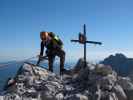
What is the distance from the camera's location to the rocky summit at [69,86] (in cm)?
1636

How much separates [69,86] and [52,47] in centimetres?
508

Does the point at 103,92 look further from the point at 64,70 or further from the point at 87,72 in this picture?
the point at 64,70

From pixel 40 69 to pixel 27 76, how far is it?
5.12ft

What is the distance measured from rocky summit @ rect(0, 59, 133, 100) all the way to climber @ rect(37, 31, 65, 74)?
90.4 inches

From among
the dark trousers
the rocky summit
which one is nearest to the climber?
the dark trousers

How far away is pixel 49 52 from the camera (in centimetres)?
2269

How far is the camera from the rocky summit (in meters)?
16.4

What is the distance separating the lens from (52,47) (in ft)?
73.6

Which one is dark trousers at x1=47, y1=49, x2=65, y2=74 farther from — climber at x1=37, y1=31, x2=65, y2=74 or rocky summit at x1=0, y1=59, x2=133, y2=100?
rocky summit at x1=0, y1=59, x2=133, y2=100

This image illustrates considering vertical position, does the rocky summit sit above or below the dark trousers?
below

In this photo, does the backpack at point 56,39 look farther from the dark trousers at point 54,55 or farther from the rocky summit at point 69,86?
the rocky summit at point 69,86

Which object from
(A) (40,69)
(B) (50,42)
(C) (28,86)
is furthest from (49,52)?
(C) (28,86)

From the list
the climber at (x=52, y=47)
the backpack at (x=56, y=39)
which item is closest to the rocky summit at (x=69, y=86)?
the climber at (x=52, y=47)

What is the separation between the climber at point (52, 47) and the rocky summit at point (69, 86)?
→ 230 cm
